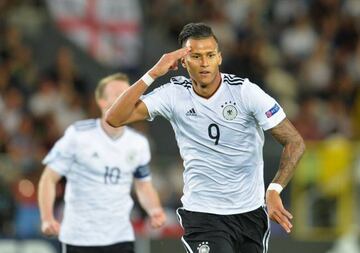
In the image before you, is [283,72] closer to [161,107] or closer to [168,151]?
[168,151]

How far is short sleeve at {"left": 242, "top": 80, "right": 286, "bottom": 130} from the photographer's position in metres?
6.82

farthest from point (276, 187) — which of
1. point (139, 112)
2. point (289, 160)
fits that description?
point (139, 112)

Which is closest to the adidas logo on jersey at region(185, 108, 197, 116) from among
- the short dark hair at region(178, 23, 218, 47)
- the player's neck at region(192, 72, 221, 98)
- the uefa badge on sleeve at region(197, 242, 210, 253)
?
the player's neck at region(192, 72, 221, 98)

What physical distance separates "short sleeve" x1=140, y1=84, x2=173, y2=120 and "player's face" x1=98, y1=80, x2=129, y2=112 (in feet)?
5.12

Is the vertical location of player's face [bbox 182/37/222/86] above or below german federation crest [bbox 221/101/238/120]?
above

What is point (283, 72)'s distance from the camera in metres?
16.7

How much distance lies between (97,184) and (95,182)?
0.08 ft

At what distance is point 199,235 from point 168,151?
8236 millimetres

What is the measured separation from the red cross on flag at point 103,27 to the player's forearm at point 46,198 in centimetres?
786

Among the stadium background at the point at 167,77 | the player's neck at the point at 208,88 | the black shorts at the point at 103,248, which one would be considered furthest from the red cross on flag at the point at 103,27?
the player's neck at the point at 208,88

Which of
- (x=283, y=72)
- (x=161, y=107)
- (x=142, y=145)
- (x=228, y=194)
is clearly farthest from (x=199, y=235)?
(x=283, y=72)

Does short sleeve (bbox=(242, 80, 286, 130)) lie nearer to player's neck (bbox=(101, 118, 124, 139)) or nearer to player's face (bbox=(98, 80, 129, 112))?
player's face (bbox=(98, 80, 129, 112))

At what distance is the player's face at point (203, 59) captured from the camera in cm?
684

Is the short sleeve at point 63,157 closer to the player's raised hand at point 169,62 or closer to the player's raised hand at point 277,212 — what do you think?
the player's raised hand at point 169,62
